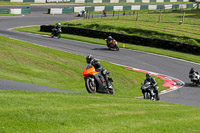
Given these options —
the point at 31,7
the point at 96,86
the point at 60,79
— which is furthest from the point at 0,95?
the point at 31,7

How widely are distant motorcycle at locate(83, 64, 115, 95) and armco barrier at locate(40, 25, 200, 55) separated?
18.6 m

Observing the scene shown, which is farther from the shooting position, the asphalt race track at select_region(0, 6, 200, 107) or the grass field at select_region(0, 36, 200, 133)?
the asphalt race track at select_region(0, 6, 200, 107)

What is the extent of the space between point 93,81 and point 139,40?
2285cm

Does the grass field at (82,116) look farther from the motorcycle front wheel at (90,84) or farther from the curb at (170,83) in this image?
the curb at (170,83)

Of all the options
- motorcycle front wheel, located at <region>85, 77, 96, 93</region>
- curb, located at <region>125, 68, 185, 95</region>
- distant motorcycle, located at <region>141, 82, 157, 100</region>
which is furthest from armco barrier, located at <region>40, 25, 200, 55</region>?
motorcycle front wheel, located at <region>85, 77, 96, 93</region>

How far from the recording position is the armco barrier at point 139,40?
3169 cm

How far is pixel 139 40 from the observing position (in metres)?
36.0

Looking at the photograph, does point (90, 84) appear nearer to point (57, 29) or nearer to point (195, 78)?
point (195, 78)

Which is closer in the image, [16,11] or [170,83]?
[170,83]

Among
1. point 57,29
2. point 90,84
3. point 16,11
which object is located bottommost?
point 90,84

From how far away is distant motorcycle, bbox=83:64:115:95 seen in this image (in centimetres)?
1382

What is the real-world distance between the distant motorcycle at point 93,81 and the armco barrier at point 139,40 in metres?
18.6

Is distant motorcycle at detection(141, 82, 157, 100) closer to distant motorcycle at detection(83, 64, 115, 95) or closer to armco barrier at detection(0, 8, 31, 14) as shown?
distant motorcycle at detection(83, 64, 115, 95)

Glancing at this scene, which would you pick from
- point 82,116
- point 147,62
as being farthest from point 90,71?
point 147,62
